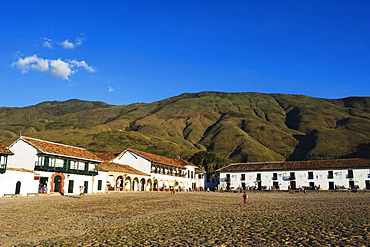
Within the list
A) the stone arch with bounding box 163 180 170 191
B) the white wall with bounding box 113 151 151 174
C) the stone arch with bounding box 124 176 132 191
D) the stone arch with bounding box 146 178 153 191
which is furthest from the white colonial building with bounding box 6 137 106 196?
the stone arch with bounding box 163 180 170 191

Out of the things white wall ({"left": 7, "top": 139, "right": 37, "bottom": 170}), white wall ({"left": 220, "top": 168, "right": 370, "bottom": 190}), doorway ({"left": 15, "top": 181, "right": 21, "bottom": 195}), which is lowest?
doorway ({"left": 15, "top": 181, "right": 21, "bottom": 195})

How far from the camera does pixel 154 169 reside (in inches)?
2267

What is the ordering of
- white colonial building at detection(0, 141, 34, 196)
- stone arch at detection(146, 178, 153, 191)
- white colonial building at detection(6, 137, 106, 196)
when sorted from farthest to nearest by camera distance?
stone arch at detection(146, 178, 153, 191), white colonial building at detection(6, 137, 106, 196), white colonial building at detection(0, 141, 34, 196)

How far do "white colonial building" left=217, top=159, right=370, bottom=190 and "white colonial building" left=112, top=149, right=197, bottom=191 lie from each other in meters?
9.54

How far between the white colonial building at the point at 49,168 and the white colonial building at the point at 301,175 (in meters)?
32.2

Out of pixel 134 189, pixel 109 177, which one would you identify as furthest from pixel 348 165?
pixel 109 177

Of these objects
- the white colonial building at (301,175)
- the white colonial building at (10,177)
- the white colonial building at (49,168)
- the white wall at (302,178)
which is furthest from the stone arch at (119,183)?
the white wall at (302,178)

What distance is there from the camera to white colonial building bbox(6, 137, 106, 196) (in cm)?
3422

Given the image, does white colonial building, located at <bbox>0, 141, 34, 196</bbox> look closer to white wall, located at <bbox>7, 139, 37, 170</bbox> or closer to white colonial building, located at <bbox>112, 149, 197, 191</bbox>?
white wall, located at <bbox>7, 139, 37, 170</bbox>

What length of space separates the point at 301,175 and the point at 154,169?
27.2 m

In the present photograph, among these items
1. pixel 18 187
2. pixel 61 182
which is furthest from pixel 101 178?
pixel 18 187

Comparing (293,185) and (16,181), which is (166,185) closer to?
(293,185)

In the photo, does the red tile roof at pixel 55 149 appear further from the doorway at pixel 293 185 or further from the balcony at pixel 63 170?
the doorway at pixel 293 185

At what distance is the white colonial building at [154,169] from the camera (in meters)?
56.3
